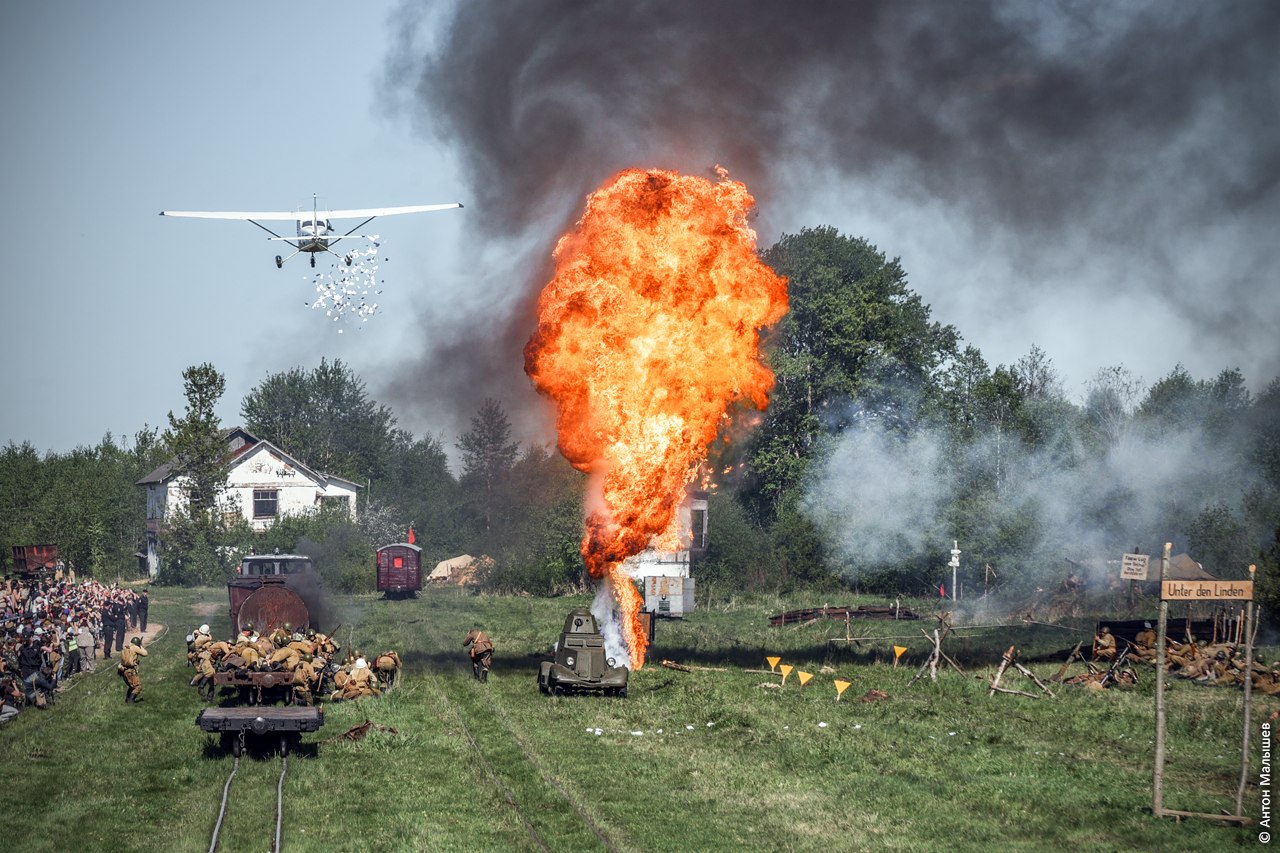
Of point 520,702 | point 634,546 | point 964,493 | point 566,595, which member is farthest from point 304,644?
point 566,595

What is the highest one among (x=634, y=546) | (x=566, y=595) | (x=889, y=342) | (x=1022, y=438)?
(x=889, y=342)

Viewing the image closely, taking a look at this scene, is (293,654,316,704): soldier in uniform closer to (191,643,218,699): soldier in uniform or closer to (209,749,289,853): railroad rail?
(209,749,289,853): railroad rail

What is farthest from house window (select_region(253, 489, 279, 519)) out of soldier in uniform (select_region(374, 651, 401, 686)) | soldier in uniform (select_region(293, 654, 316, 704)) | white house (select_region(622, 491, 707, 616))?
soldier in uniform (select_region(293, 654, 316, 704))

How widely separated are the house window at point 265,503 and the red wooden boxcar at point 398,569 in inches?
776

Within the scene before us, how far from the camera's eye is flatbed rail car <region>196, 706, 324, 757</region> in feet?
76.7

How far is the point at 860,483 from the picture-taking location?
63.1m

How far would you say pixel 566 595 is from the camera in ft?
234

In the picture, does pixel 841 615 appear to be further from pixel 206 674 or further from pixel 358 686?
pixel 206 674

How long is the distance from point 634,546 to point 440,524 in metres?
69.7

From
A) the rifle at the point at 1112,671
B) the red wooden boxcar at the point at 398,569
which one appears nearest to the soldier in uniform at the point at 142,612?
the red wooden boxcar at the point at 398,569

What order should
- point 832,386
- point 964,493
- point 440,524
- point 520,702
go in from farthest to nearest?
1. point 440,524
2. point 832,386
3. point 964,493
4. point 520,702

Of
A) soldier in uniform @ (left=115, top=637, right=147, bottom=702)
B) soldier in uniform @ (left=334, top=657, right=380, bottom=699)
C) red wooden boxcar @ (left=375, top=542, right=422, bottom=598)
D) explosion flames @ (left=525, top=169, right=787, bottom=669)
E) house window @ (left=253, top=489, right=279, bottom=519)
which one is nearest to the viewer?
soldier in uniform @ (left=115, top=637, right=147, bottom=702)

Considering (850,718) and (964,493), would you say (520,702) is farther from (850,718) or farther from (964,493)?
(964,493)

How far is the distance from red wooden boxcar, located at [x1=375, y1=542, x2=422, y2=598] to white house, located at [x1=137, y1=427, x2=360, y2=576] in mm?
17712
